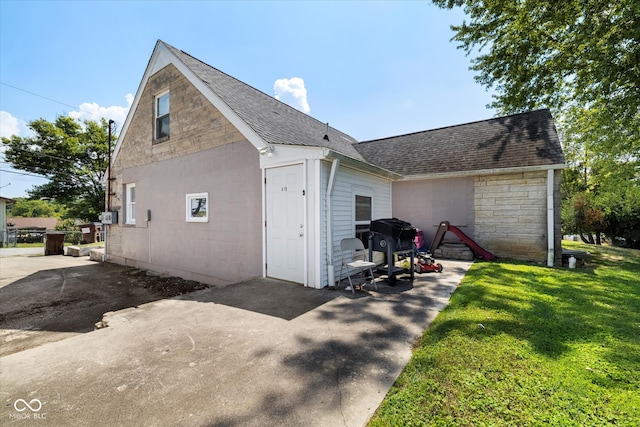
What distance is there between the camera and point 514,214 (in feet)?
28.0

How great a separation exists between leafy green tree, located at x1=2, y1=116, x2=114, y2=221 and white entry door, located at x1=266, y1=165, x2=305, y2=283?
85.0 ft

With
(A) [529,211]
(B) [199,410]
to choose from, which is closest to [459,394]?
(B) [199,410]

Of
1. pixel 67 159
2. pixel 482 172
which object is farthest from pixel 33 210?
pixel 482 172

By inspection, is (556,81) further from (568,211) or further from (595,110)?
(568,211)

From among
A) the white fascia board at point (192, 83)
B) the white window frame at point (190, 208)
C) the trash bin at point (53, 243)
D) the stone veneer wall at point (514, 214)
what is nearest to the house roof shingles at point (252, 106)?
the white fascia board at point (192, 83)

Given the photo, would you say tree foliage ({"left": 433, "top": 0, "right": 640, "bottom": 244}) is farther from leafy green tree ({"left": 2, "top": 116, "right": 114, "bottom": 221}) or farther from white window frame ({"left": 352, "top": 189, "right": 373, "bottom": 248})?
leafy green tree ({"left": 2, "top": 116, "right": 114, "bottom": 221})

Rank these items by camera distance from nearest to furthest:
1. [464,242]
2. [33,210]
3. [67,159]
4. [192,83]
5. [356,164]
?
1. [356,164]
2. [192,83]
3. [464,242]
4. [67,159]
5. [33,210]

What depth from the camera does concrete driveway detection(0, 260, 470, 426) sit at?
1.94 m

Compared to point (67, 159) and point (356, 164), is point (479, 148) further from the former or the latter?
point (67, 159)

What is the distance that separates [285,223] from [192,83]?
5.41m

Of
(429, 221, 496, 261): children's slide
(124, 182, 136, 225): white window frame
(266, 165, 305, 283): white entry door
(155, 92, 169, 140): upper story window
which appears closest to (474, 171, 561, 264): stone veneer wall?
(429, 221, 496, 261): children's slide

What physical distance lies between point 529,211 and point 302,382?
9306 millimetres

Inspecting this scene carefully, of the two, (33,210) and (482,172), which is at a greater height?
(33,210)

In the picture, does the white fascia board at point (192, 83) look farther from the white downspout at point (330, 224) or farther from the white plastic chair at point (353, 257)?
the white plastic chair at point (353, 257)
